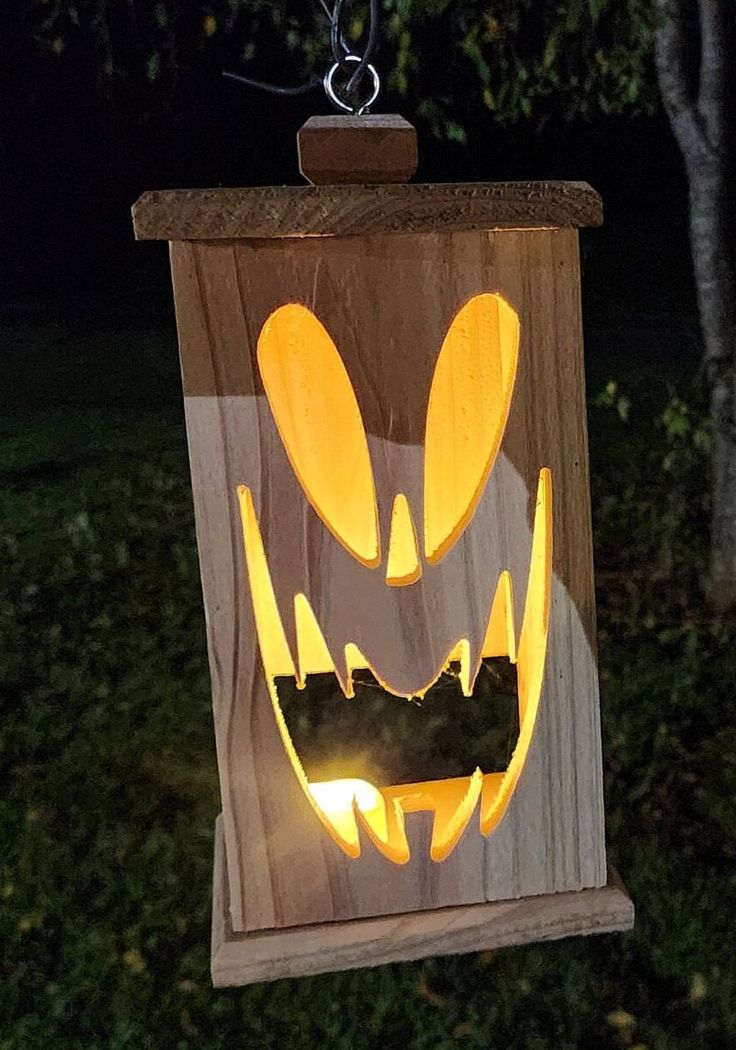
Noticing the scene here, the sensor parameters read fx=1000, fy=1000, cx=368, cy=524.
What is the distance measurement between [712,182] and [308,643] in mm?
1853

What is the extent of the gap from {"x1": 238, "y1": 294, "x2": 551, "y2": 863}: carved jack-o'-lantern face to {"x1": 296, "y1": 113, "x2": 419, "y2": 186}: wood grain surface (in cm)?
16

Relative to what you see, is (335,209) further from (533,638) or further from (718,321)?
(718,321)

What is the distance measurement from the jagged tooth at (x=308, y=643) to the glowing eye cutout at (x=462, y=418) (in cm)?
17

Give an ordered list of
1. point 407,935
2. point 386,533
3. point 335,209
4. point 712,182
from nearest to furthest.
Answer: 1. point 335,209
2. point 386,533
3. point 407,935
4. point 712,182

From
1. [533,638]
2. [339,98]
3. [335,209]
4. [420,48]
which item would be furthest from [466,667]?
[420,48]

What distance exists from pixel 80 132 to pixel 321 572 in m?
2.71

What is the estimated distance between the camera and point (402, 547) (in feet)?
4.16

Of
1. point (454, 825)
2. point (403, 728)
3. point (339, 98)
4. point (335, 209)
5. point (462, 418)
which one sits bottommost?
point (403, 728)

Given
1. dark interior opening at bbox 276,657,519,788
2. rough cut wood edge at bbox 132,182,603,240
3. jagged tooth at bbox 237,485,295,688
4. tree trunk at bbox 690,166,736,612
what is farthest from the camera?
tree trunk at bbox 690,166,736,612

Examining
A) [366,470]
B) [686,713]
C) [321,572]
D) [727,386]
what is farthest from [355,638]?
[727,386]

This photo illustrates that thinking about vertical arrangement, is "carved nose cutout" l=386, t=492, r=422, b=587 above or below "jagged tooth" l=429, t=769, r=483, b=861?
above

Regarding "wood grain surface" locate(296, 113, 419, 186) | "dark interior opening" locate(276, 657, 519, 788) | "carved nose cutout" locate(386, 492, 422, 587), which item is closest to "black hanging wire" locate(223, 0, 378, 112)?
"wood grain surface" locate(296, 113, 419, 186)

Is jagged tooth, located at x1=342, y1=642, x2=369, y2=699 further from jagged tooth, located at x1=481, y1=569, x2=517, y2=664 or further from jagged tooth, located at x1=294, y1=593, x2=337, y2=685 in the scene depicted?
jagged tooth, located at x1=481, y1=569, x2=517, y2=664

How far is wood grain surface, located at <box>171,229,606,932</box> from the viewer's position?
1151 mm
